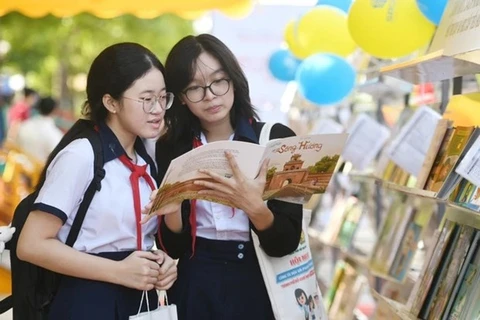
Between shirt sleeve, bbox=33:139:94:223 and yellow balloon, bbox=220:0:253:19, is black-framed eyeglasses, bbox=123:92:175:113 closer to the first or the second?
shirt sleeve, bbox=33:139:94:223

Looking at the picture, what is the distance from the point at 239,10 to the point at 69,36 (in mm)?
13665

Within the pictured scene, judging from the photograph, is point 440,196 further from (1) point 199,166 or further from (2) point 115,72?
(2) point 115,72

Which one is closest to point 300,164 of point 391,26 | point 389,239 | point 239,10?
point 391,26

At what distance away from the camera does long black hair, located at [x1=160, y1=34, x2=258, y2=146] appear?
2.85 meters

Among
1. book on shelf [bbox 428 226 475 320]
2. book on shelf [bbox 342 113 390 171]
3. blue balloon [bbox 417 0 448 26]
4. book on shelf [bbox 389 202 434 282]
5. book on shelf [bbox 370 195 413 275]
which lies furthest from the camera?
book on shelf [bbox 342 113 390 171]

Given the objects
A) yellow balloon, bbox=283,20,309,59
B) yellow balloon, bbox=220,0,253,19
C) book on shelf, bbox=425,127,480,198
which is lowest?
book on shelf, bbox=425,127,480,198

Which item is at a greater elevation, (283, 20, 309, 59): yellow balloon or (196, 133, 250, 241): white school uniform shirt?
(283, 20, 309, 59): yellow balloon

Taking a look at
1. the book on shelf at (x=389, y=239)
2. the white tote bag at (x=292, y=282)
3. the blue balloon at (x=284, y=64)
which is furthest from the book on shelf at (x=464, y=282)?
the blue balloon at (x=284, y=64)

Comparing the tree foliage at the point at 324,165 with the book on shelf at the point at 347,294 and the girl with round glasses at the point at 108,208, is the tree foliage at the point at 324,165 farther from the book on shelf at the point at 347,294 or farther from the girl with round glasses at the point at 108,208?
the book on shelf at the point at 347,294

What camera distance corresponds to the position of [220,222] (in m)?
2.85

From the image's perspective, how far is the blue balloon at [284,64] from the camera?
6.68 metres

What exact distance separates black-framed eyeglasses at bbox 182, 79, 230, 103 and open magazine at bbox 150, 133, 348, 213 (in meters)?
0.31

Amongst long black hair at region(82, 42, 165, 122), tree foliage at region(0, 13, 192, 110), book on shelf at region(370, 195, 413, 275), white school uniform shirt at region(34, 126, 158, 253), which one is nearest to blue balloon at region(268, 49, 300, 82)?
book on shelf at region(370, 195, 413, 275)

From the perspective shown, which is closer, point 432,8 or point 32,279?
point 32,279
